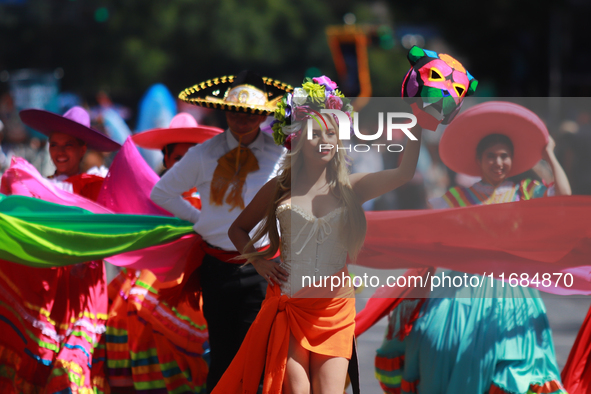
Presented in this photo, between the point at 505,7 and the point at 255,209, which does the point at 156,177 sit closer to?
the point at 255,209

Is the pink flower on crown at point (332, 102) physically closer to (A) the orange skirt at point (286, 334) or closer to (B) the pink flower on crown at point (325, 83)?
(B) the pink flower on crown at point (325, 83)

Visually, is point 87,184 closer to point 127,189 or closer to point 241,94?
point 127,189

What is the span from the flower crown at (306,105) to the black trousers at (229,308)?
1.04m

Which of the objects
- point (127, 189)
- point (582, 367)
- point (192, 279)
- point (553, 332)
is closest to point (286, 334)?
point (192, 279)

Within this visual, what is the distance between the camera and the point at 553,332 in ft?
25.4

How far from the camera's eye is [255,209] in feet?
12.5

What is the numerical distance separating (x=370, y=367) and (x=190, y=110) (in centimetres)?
1150

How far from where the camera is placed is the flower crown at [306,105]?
360cm

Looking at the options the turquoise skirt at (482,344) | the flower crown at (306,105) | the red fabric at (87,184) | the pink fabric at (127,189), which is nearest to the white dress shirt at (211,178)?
the pink fabric at (127,189)

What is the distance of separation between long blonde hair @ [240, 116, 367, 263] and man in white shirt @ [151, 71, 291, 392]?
25.4 inches

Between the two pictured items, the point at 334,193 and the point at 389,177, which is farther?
the point at 334,193

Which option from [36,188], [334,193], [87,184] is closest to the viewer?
[334,193]

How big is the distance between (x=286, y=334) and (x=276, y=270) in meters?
0.31

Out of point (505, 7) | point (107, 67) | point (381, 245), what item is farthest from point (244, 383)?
point (107, 67)
